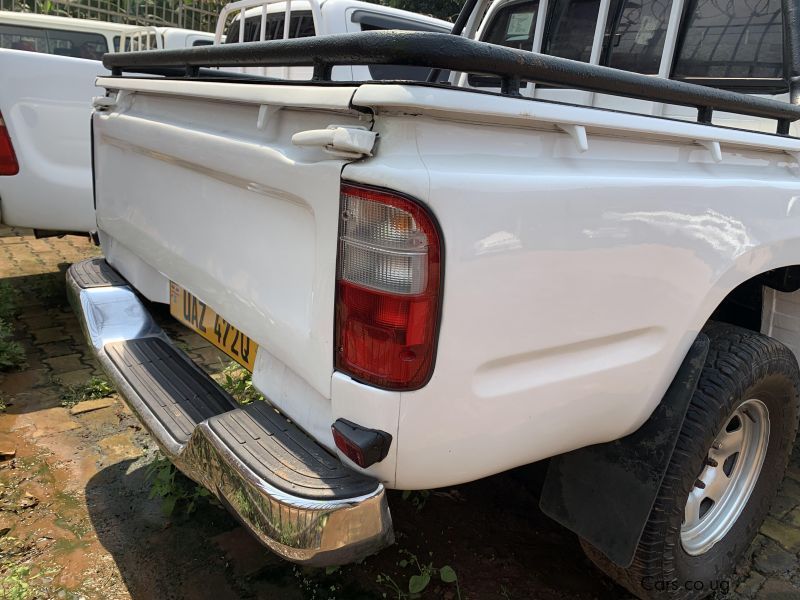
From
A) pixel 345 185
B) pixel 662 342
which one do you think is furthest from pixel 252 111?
pixel 662 342

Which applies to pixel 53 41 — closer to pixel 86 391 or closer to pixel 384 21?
pixel 384 21

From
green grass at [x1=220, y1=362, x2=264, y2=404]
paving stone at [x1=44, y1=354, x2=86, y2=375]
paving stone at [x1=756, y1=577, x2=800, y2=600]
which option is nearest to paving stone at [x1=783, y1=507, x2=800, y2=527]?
paving stone at [x1=756, y1=577, x2=800, y2=600]

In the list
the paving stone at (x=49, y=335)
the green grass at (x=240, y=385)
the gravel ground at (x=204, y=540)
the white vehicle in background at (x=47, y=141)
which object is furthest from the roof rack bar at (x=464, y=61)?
the paving stone at (x=49, y=335)

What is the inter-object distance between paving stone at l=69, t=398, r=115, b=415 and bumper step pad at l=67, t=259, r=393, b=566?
118 cm

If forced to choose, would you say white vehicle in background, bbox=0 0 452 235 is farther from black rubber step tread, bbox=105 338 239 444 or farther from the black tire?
the black tire

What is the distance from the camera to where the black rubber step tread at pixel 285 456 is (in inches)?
59.1

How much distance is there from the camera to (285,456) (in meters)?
1.61

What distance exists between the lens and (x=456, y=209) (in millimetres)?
1408

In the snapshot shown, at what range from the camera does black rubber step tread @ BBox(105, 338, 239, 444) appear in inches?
78.0

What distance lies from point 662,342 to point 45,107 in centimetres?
397

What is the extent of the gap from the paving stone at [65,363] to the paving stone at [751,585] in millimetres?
3459

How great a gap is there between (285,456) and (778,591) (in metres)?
1.99

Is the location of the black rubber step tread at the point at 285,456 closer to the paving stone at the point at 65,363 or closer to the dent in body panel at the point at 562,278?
the dent in body panel at the point at 562,278

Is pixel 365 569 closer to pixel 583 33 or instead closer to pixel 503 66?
pixel 503 66
